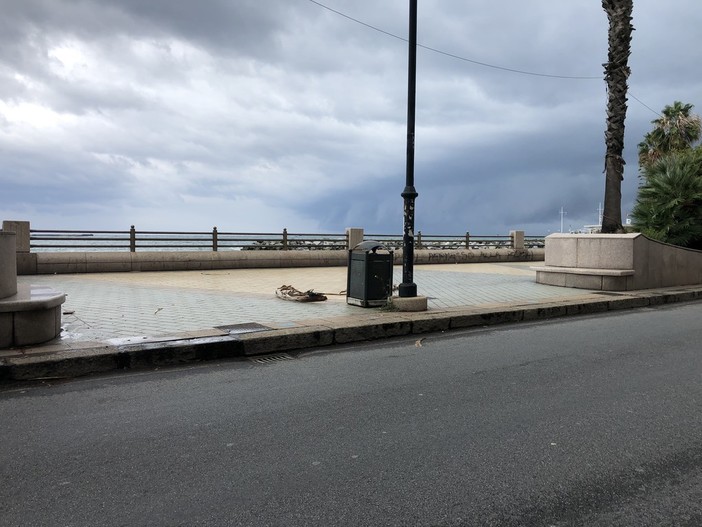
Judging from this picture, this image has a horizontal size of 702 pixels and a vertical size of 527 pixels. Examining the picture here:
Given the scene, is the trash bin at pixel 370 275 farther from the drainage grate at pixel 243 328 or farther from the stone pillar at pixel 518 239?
the stone pillar at pixel 518 239

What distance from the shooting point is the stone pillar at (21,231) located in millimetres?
15391

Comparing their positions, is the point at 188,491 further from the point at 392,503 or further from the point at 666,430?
the point at 666,430

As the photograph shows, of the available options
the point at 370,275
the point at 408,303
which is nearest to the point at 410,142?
the point at 370,275

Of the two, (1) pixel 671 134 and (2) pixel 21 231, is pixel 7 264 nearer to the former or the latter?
(2) pixel 21 231

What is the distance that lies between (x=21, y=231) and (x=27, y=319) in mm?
11631

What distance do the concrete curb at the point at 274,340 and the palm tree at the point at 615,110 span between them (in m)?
4.57

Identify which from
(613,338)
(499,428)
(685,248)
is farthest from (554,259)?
(499,428)

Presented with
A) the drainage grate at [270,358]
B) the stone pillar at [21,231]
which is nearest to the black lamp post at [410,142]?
the drainage grate at [270,358]

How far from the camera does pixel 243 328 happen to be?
7.19 m

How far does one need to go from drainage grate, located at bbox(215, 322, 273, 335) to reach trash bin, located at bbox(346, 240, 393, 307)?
→ 2.41 meters

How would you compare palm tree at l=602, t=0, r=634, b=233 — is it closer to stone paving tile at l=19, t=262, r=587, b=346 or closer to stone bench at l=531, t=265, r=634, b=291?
stone bench at l=531, t=265, r=634, b=291

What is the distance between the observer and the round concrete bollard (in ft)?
19.3

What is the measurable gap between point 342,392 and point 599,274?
398 inches

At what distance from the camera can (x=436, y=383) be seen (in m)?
5.21
